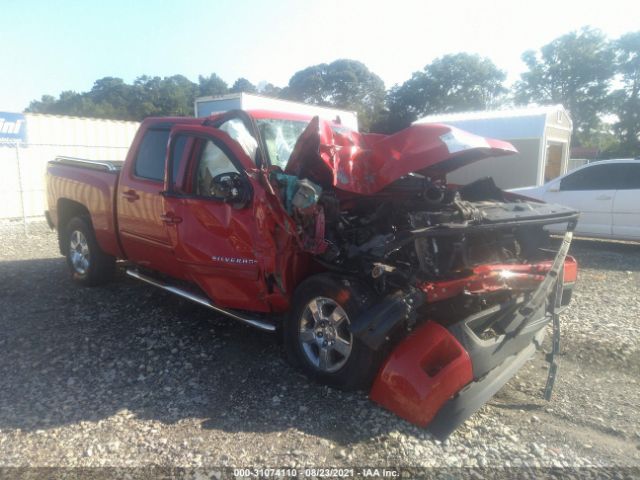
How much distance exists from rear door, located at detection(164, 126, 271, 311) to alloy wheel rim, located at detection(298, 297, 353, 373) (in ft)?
1.64

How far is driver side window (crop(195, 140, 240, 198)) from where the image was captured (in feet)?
14.0

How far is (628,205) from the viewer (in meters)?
8.55

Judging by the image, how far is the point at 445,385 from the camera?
2.99 m

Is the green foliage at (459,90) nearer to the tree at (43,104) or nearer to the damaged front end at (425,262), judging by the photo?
the tree at (43,104)

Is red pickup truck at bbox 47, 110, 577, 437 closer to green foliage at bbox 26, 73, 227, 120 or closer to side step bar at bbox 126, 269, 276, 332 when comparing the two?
side step bar at bbox 126, 269, 276, 332

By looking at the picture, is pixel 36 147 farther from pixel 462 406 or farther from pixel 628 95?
pixel 628 95

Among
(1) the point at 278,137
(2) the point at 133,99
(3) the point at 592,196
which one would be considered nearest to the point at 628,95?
(3) the point at 592,196

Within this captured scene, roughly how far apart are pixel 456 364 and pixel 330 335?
A: 93 centimetres

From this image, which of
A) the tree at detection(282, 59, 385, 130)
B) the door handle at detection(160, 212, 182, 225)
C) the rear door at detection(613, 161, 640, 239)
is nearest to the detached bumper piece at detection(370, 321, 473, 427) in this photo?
the door handle at detection(160, 212, 182, 225)

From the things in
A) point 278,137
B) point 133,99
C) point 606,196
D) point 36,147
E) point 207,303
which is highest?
point 133,99

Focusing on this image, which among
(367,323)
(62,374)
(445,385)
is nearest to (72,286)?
(62,374)

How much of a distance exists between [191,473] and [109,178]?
3757 mm

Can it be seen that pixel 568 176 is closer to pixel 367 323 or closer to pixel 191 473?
pixel 367 323

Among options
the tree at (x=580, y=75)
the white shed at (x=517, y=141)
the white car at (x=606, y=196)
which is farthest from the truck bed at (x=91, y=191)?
the tree at (x=580, y=75)
